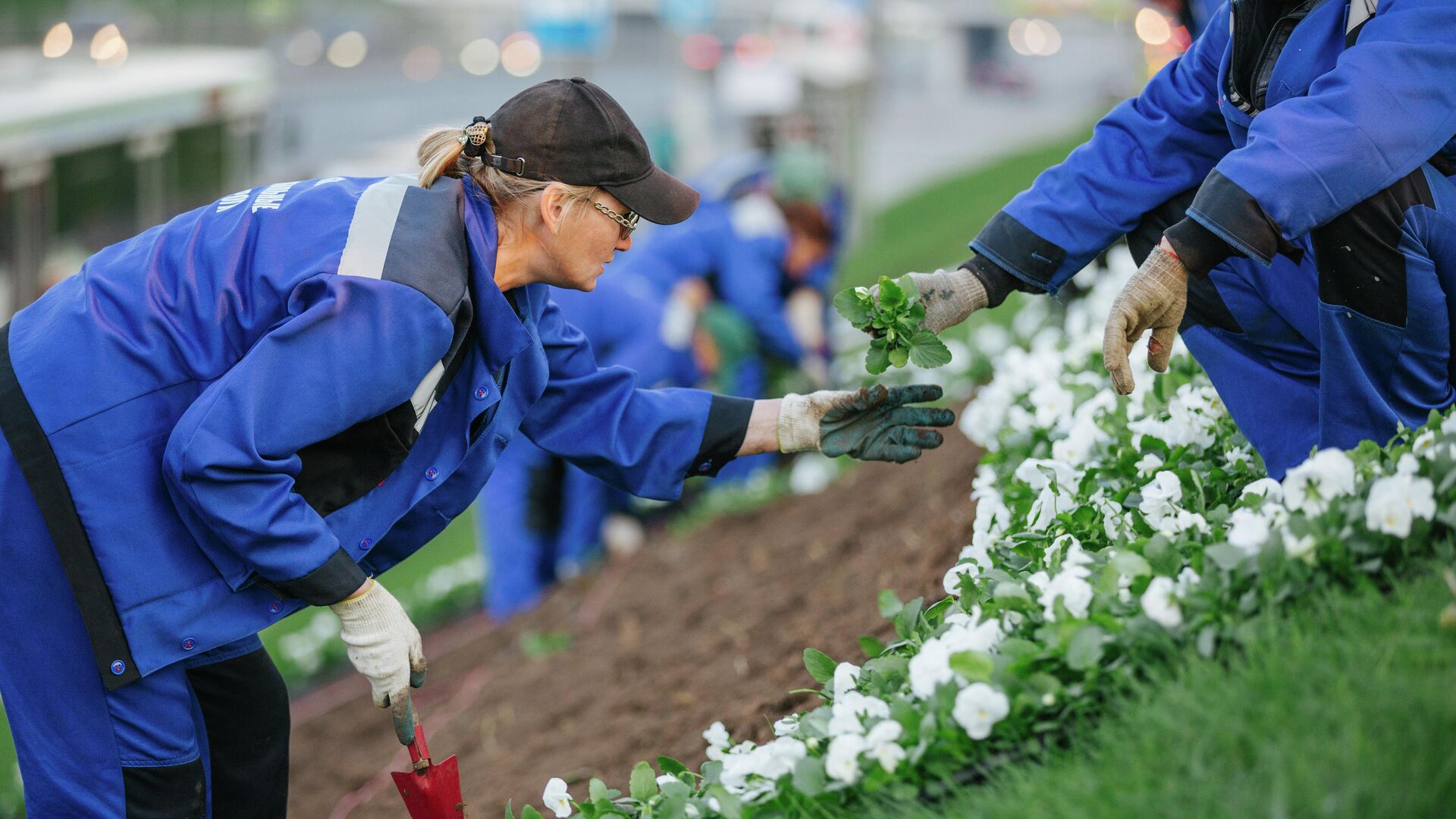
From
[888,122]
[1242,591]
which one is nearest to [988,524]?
[1242,591]

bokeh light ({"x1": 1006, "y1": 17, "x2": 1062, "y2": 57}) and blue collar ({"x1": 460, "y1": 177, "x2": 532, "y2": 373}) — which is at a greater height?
blue collar ({"x1": 460, "y1": 177, "x2": 532, "y2": 373})

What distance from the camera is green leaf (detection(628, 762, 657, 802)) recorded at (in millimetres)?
2609

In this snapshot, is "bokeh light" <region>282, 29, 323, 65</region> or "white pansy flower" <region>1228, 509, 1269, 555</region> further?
"bokeh light" <region>282, 29, 323, 65</region>

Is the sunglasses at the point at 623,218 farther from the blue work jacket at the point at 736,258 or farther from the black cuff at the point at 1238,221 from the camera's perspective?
the blue work jacket at the point at 736,258

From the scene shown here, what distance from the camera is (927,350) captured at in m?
3.04

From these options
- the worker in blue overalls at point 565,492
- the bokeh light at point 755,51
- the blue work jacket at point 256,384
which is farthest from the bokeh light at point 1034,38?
the blue work jacket at point 256,384

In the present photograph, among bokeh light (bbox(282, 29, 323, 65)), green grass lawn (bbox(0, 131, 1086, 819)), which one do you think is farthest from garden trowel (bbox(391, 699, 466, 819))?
bokeh light (bbox(282, 29, 323, 65))

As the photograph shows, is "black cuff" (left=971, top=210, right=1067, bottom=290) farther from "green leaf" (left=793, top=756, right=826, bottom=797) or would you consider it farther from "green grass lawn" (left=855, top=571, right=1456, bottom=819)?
"green leaf" (left=793, top=756, right=826, bottom=797)

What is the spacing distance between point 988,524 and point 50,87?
9.20m

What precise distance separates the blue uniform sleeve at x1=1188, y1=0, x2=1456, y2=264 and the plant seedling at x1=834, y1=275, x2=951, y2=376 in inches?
26.8

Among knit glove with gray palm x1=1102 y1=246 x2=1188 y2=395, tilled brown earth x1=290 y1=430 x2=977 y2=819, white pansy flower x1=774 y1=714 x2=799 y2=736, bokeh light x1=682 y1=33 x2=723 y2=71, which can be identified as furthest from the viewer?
bokeh light x1=682 y1=33 x2=723 y2=71

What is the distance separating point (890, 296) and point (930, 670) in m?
0.99

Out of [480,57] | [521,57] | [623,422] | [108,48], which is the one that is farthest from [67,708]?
[480,57]

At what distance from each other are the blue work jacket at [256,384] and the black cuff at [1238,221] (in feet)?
4.42
